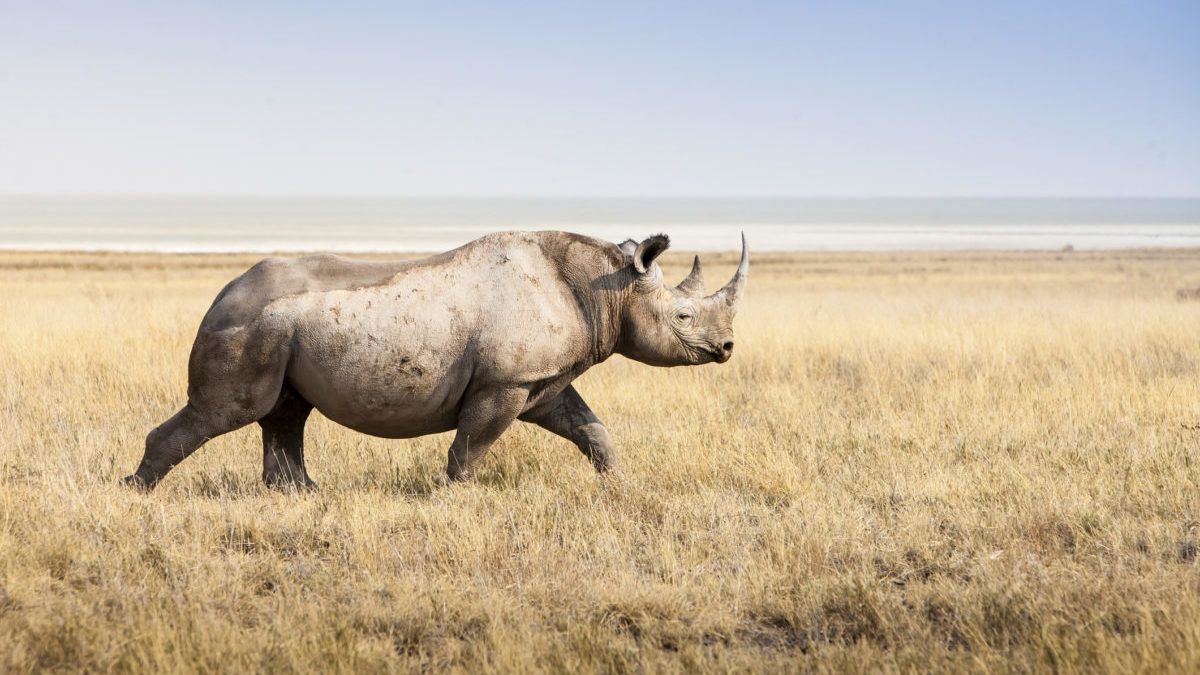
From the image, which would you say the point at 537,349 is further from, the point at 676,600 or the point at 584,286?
the point at 676,600

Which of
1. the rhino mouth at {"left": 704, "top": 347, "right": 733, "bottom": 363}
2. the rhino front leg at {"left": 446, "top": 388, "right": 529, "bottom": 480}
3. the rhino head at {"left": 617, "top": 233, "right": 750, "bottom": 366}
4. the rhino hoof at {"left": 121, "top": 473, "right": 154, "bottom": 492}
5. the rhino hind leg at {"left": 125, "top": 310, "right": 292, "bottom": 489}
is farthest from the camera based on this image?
the rhino mouth at {"left": 704, "top": 347, "right": 733, "bottom": 363}

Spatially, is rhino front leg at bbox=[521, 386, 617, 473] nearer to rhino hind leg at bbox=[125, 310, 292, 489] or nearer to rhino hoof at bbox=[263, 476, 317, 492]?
rhino hoof at bbox=[263, 476, 317, 492]

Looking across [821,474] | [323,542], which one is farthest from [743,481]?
[323,542]

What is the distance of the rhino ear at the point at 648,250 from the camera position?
7.61m

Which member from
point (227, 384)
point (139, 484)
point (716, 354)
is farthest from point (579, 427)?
point (139, 484)

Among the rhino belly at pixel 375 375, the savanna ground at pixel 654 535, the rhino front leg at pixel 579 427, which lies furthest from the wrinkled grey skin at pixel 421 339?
the savanna ground at pixel 654 535

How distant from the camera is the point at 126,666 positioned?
4.52 metres

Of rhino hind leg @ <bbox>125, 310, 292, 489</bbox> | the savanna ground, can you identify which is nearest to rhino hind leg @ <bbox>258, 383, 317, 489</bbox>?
the savanna ground

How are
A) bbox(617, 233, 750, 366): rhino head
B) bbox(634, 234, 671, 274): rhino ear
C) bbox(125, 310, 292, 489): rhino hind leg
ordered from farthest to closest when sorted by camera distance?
bbox(617, 233, 750, 366): rhino head
bbox(634, 234, 671, 274): rhino ear
bbox(125, 310, 292, 489): rhino hind leg

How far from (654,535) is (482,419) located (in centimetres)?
140

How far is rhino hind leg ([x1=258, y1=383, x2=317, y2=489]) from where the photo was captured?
7.75 m

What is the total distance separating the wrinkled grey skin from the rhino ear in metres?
0.01

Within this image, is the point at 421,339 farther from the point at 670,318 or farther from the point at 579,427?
the point at 670,318

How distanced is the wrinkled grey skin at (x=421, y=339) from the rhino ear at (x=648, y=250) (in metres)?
0.01
